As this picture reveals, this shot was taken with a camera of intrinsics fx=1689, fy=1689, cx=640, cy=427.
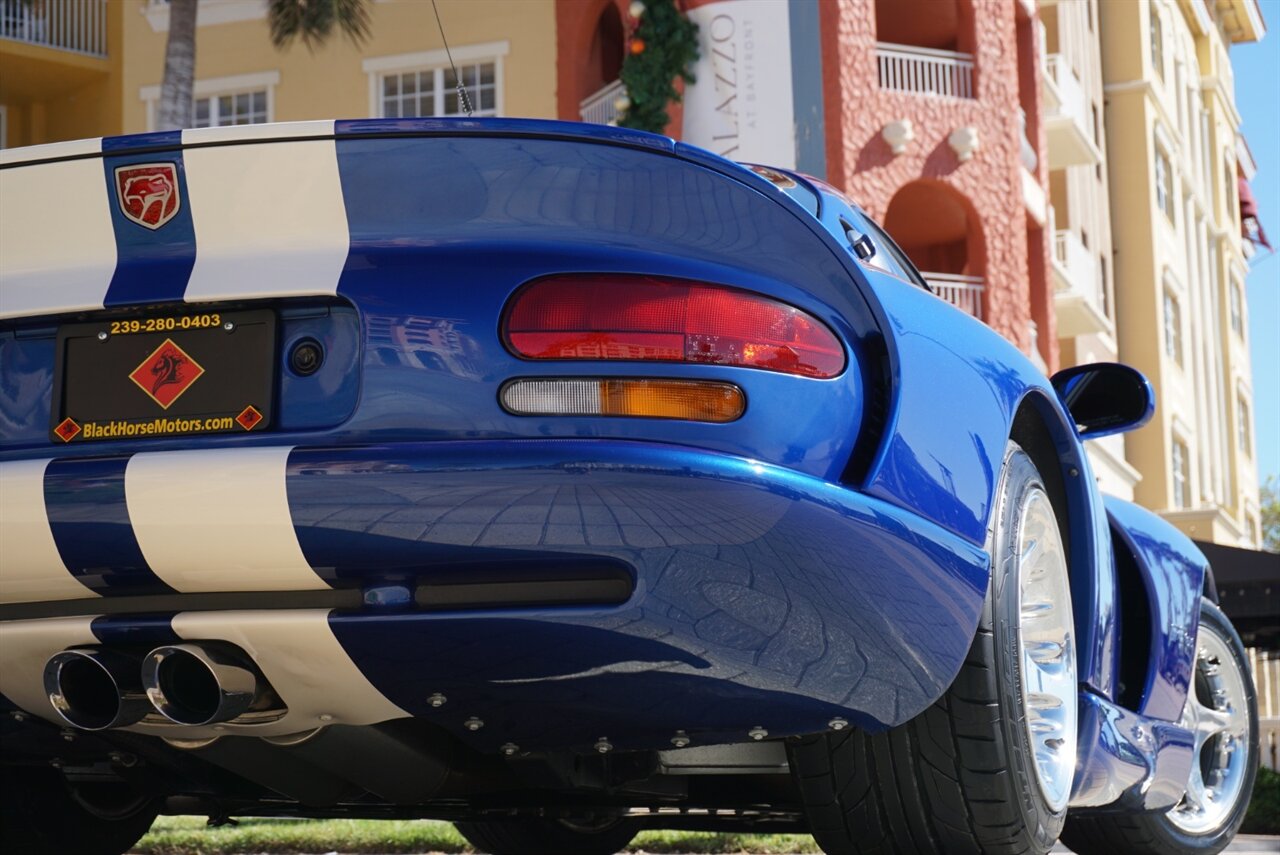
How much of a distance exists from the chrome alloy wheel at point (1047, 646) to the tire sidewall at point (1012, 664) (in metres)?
0.05

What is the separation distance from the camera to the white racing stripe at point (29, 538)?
2.57 m

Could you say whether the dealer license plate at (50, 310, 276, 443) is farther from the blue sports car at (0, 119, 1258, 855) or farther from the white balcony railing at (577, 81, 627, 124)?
the white balcony railing at (577, 81, 627, 124)

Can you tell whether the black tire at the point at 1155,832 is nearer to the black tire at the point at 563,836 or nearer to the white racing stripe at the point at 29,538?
the black tire at the point at 563,836

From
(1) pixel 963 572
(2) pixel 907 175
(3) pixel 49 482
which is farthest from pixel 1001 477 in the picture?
(2) pixel 907 175

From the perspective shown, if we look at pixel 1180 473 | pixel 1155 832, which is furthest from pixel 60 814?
pixel 1180 473

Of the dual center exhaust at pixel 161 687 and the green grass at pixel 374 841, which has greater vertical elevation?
the dual center exhaust at pixel 161 687

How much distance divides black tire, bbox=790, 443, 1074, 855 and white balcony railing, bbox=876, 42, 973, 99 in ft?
62.8

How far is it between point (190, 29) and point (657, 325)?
A: 737 inches

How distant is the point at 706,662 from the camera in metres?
2.49

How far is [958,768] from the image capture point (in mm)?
2838

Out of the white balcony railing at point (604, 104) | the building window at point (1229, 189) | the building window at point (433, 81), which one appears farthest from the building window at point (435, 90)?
the building window at point (1229, 189)

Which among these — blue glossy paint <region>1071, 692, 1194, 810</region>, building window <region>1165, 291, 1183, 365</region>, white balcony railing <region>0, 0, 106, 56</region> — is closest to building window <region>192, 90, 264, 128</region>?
white balcony railing <region>0, 0, 106, 56</region>

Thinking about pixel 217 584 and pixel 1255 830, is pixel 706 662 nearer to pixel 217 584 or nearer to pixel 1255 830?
pixel 217 584

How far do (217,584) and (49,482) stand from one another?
31 cm
